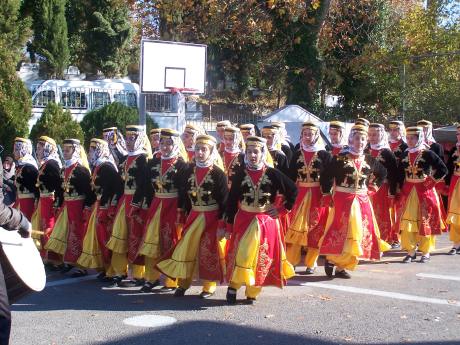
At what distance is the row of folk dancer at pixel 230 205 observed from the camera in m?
7.70

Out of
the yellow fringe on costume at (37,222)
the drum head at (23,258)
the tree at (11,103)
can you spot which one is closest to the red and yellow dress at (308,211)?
the yellow fringe on costume at (37,222)

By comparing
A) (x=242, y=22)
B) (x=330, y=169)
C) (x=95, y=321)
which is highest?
(x=242, y=22)

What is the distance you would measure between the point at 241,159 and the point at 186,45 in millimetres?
8115

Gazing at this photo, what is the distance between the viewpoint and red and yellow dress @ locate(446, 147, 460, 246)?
10.7m

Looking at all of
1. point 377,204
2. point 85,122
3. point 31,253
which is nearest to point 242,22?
point 85,122

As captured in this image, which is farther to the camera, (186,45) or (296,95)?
(296,95)

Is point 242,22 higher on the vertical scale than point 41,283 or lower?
higher

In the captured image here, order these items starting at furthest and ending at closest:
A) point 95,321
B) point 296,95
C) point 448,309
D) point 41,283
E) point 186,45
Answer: point 296,95
point 186,45
point 448,309
point 95,321
point 41,283

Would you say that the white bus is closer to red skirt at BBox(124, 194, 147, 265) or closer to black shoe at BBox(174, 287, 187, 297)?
red skirt at BBox(124, 194, 147, 265)

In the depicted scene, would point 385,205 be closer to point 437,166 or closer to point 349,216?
point 437,166

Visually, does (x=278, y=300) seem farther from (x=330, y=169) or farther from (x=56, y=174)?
(x=56, y=174)

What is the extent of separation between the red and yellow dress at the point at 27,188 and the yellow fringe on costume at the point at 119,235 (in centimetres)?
174

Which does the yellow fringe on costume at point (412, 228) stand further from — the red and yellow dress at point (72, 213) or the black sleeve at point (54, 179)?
the black sleeve at point (54, 179)

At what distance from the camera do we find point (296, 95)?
86.8 feet
